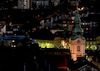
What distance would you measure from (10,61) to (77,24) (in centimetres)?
1107

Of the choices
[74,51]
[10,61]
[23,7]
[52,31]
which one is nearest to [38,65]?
[10,61]

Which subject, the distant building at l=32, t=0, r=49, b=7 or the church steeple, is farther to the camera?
the distant building at l=32, t=0, r=49, b=7

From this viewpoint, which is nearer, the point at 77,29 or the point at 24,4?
the point at 77,29

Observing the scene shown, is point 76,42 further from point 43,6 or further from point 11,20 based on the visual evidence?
point 43,6

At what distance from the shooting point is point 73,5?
88.6 meters

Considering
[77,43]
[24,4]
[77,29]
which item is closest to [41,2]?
[24,4]

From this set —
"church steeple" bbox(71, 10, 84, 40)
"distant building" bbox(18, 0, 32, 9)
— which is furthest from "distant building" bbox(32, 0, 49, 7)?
"church steeple" bbox(71, 10, 84, 40)

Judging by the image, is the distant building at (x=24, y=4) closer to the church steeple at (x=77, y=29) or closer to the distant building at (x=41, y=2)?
the distant building at (x=41, y=2)

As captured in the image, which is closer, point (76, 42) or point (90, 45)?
point (76, 42)

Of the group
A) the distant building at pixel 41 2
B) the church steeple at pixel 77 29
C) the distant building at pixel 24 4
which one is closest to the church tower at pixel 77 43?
the church steeple at pixel 77 29

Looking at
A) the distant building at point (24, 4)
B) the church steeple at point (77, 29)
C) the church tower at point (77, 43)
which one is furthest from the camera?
the distant building at point (24, 4)

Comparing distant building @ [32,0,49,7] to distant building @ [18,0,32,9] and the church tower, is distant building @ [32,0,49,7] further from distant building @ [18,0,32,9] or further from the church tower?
the church tower

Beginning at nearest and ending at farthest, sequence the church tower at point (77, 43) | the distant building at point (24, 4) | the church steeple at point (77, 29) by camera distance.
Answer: the church tower at point (77, 43), the church steeple at point (77, 29), the distant building at point (24, 4)

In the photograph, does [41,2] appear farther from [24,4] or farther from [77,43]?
[77,43]
